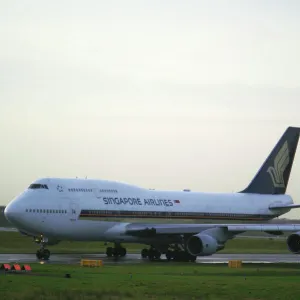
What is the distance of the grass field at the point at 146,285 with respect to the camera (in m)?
27.8

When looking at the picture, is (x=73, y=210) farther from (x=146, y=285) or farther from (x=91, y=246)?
(x=146, y=285)

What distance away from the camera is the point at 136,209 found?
57469 millimetres

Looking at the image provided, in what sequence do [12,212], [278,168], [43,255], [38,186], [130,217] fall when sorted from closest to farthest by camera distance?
[43,255]
[12,212]
[38,186]
[130,217]
[278,168]

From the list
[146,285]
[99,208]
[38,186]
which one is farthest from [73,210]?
[146,285]

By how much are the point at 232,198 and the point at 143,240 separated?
11512 millimetres

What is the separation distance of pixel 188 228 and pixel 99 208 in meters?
6.15

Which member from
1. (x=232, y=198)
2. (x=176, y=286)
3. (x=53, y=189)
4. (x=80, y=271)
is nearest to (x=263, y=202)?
(x=232, y=198)

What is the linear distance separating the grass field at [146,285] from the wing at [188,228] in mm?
13213

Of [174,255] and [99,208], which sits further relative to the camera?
[174,255]

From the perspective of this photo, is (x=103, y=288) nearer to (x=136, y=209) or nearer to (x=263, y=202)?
(x=136, y=209)

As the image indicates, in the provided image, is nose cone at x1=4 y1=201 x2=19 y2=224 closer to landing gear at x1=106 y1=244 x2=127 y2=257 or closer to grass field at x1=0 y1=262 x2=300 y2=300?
landing gear at x1=106 y1=244 x2=127 y2=257

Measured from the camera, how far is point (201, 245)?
171 feet

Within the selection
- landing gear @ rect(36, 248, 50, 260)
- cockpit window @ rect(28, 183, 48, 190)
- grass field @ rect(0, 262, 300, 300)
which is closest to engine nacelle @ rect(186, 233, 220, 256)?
landing gear @ rect(36, 248, 50, 260)

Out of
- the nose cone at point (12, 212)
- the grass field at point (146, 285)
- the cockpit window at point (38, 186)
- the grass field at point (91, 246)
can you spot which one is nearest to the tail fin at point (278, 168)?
the grass field at point (91, 246)
